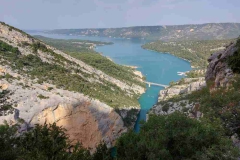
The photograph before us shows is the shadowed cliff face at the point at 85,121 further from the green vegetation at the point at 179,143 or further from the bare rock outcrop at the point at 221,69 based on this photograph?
the green vegetation at the point at 179,143

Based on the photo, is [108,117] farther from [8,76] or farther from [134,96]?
[134,96]

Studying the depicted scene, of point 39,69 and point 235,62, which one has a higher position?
point 235,62

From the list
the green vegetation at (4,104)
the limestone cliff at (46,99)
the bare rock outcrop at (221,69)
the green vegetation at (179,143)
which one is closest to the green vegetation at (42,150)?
the green vegetation at (179,143)

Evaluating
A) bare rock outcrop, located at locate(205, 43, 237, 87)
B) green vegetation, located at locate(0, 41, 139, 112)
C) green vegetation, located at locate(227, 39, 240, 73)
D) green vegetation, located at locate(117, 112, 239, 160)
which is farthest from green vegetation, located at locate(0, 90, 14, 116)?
green vegetation, located at locate(227, 39, 240, 73)

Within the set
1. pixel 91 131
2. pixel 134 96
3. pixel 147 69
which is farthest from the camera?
pixel 147 69

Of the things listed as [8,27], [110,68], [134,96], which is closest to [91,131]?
[8,27]

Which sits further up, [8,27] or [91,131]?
[8,27]

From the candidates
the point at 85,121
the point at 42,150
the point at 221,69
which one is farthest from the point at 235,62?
the point at 85,121

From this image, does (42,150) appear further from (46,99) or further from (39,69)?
(39,69)
